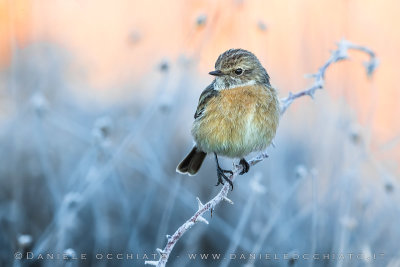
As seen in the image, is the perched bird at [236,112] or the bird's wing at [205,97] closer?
the perched bird at [236,112]

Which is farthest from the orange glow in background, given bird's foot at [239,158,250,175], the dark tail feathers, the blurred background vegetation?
bird's foot at [239,158,250,175]

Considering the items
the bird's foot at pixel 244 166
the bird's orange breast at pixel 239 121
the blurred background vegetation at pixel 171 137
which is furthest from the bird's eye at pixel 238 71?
the blurred background vegetation at pixel 171 137

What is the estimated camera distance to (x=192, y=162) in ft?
16.0

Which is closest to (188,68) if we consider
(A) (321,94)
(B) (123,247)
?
(A) (321,94)

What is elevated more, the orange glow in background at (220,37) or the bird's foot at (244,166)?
the orange glow in background at (220,37)

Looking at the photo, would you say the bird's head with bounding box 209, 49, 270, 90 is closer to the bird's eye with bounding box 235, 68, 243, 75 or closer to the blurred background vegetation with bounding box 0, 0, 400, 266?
the bird's eye with bounding box 235, 68, 243, 75

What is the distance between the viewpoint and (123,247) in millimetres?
6164

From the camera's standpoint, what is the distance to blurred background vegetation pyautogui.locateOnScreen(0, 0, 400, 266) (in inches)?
213

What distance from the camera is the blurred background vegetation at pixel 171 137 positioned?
17.8 feet

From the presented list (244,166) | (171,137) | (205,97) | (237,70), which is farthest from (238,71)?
(171,137)

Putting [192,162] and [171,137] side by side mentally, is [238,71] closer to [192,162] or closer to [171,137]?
[192,162]

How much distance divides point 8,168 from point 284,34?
3.95 meters

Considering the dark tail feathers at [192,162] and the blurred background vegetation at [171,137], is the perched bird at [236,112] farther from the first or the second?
the blurred background vegetation at [171,137]

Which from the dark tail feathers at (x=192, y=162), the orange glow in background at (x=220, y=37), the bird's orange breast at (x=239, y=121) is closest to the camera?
the bird's orange breast at (x=239, y=121)
